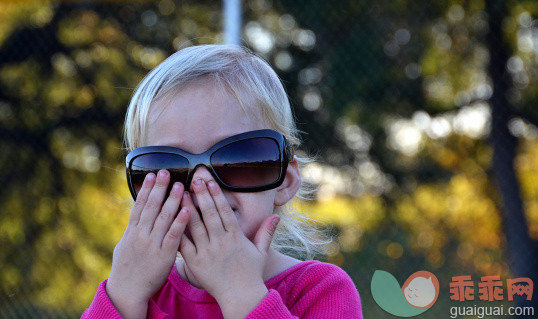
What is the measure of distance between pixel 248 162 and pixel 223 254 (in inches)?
7.4

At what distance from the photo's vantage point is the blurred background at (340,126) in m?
3.70

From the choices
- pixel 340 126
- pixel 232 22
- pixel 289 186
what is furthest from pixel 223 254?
pixel 340 126

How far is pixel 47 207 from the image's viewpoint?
3975 millimetres

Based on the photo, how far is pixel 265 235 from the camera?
43.3 inches

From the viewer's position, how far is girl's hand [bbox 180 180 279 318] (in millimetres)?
1026

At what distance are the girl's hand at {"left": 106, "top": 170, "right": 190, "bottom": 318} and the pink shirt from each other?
0.11 feet

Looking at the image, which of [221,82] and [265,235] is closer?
[265,235]

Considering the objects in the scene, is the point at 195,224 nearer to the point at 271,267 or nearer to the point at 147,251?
the point at 147,251

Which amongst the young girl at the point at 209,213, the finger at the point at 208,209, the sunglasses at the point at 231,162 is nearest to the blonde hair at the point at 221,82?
the young girl at the point at 209,213

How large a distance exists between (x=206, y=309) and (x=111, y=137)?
2.99 metres

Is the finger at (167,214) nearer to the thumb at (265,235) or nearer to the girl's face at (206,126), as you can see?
the girl's face at (206,126)

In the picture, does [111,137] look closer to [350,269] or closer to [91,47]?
[91,47]
